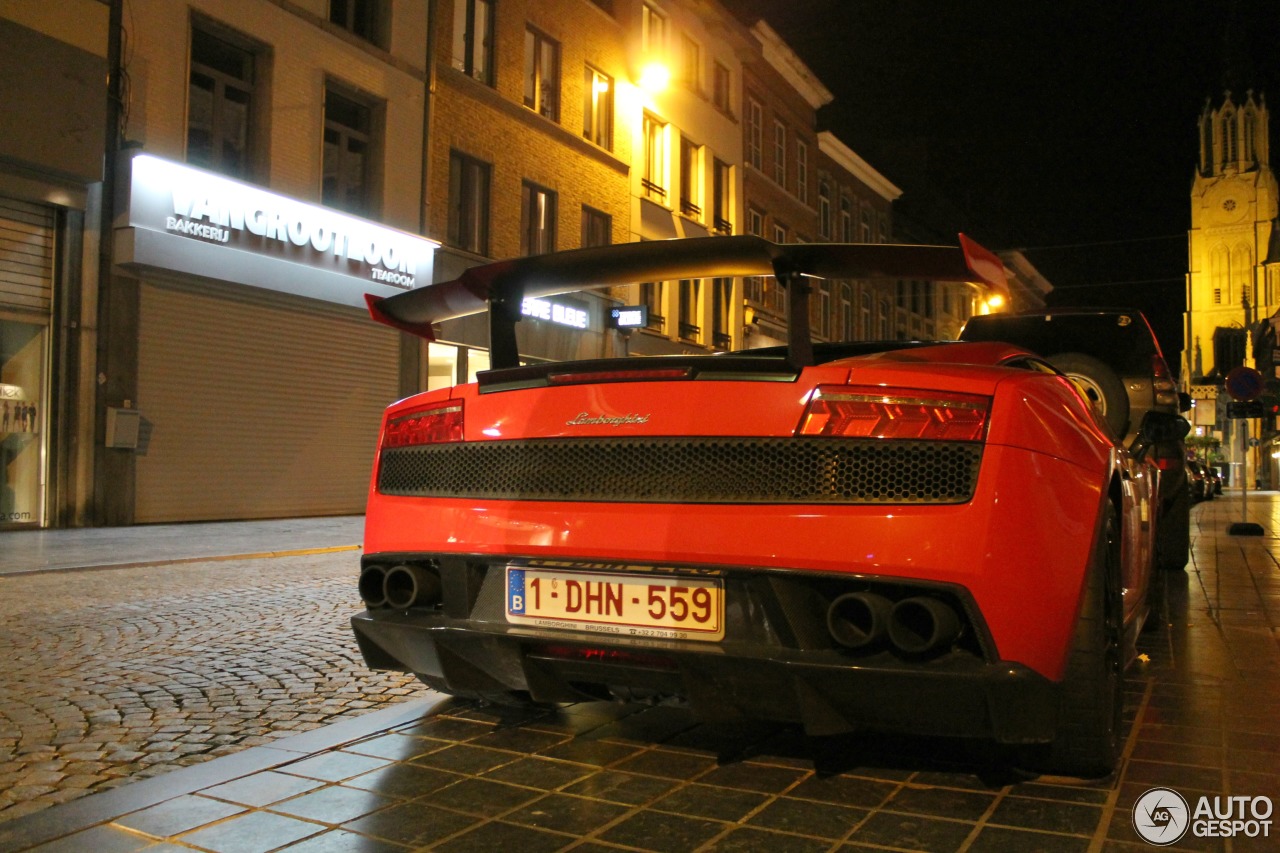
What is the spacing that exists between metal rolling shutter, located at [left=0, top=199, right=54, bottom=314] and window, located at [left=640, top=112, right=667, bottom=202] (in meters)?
16.4

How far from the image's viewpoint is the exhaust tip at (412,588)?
10.8 feet

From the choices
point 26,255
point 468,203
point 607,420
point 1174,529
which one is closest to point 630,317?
point 468,203

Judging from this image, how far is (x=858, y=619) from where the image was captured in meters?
2.66

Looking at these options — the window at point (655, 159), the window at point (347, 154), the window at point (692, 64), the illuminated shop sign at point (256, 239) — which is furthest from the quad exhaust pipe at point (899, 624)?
the window at point (692, 64)

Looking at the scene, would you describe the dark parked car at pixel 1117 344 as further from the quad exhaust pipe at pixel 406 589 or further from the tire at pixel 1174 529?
the quad exhaust pipe at pixel 406 589

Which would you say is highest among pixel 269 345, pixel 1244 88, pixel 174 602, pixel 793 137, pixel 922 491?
pixel 1244 88

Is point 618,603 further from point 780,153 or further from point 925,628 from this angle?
point 780,153

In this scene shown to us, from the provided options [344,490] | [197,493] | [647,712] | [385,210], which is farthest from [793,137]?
[647,712]

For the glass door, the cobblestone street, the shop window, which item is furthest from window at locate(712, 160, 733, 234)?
the cobblestone street

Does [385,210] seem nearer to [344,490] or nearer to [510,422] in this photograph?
[344,490]

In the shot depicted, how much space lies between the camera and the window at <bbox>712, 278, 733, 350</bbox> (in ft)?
103

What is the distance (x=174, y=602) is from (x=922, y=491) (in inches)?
252

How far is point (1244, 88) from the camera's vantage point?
101m

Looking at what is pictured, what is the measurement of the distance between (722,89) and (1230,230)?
9041 centimetres
